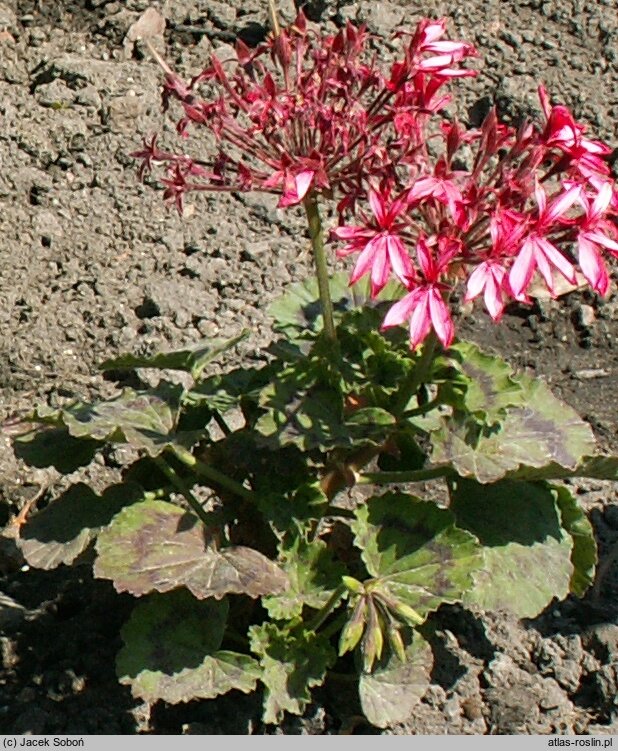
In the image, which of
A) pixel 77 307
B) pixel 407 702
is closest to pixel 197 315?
pixel 77 307

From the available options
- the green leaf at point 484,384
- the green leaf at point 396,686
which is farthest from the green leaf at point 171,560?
the green leaf at point 484,384

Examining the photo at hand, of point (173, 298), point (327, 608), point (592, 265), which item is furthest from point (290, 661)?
point (173, 298)

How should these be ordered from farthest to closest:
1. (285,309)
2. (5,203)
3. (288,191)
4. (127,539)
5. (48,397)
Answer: (5,203) → (48,397) → (285,309) → (127,539) → (288,191)

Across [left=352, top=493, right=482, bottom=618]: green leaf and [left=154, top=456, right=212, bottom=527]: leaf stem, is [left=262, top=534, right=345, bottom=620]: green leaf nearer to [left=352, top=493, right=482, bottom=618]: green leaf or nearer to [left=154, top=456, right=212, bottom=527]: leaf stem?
[left=352, top=493, right=482, bottom=618]: green leaf

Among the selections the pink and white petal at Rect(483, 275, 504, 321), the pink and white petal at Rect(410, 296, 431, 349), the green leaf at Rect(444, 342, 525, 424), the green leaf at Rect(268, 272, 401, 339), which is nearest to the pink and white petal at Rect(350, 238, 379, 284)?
the pink and white petal at Rect(410, 296, 431, 349)

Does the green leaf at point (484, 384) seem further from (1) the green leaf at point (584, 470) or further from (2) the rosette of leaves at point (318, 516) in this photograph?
(1) the green leaf at point (584, 470)

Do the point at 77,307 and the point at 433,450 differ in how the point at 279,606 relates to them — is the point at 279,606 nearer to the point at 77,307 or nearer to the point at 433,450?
the point at 433,450
